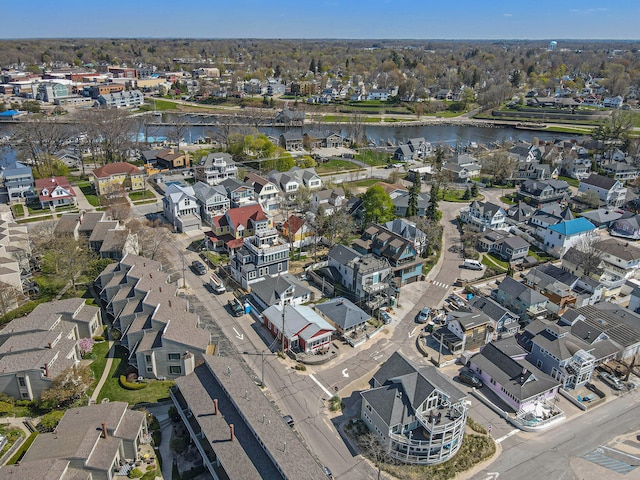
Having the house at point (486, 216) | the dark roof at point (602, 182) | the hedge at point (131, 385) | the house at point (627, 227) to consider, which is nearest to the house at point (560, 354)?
the house at point (486, 216)

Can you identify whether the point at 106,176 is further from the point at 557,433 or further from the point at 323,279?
the point at 557,433

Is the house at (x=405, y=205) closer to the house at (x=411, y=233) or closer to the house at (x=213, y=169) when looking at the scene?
the house at (x=411, y=233)

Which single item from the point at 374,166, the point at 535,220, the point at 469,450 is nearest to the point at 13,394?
the point at 469,450

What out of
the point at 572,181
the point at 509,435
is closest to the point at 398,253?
the point at 509,435

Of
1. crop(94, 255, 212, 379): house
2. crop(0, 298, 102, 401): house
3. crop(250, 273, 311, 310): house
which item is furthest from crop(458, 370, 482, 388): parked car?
crop(0, 298, 102, 401): house

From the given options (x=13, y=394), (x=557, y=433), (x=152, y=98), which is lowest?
(x=557, y=433)

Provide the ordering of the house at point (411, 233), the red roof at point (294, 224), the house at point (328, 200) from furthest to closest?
the house at point (328, 200) < the red roof at point (294, 224) < the house at point (411, 233)

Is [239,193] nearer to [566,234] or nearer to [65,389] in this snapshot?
[65,389]
